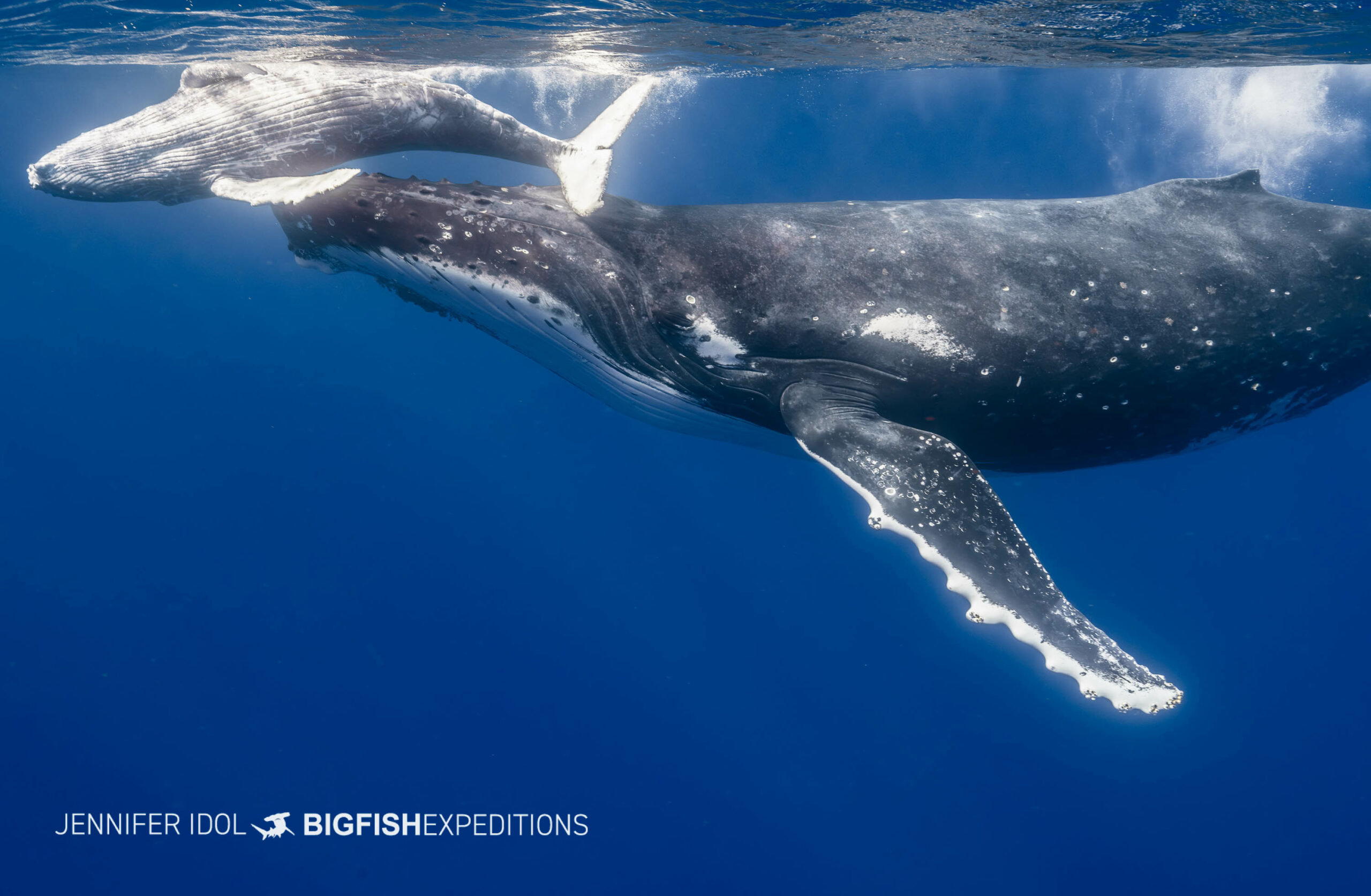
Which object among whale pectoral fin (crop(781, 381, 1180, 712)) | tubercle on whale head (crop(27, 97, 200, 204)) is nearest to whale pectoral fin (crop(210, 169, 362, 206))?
tubercle on whale head (crop(27, 97, 200, 204))

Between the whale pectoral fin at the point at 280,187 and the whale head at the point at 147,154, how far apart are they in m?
0.29

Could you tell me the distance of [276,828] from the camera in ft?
52.2

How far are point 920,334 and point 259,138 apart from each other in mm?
5624

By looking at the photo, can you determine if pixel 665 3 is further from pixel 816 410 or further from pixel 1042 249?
pixel 816 410

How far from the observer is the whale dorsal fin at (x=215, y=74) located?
5664 mm

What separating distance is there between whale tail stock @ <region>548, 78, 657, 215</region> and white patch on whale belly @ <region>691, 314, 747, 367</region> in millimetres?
1287

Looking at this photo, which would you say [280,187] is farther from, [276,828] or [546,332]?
[276,828]

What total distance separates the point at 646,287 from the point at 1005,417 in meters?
3.35

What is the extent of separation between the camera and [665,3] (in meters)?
11.9

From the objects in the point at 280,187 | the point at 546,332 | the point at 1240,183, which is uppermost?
the point at 1240,183

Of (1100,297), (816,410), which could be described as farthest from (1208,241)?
(816,410)

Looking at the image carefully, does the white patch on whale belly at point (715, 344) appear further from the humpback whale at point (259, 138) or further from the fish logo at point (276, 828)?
the fish logo at point (276, 828)

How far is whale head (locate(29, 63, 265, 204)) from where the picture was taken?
5.38 m

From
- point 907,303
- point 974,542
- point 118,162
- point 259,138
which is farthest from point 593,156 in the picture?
point 974,542
